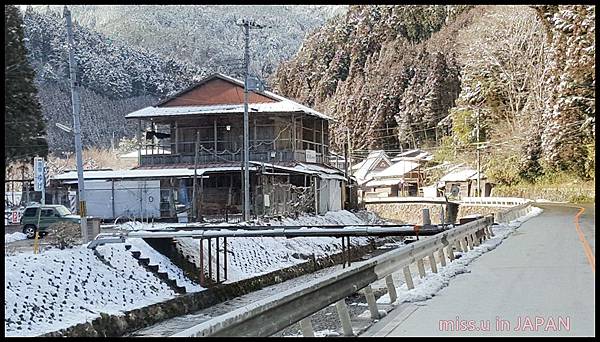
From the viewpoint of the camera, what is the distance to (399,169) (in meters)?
103

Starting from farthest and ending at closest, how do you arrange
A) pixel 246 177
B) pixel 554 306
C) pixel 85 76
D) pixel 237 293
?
pixel 85 76, pixel 246 177, pixel 237 293, pixel 554 306

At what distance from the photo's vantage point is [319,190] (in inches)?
A: 1934

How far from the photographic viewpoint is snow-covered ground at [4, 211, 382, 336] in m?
17.7

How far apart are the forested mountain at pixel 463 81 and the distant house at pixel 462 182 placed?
2.33 metres

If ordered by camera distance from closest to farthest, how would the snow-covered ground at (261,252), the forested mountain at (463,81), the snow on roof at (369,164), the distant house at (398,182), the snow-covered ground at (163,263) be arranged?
the snow-covered ground at (163,263)
the snow-covered ground at (261,252)
the forested mountain at (463,81)
the distant house at (398,182)
the snow on roof at (369,164)

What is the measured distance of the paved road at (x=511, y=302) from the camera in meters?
9.02

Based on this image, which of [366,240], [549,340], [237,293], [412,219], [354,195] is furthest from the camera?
[412,219]

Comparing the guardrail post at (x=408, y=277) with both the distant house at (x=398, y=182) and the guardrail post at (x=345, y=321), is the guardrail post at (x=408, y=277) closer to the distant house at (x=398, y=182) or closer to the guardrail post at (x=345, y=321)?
the guardrail post at (x=345, y=321)

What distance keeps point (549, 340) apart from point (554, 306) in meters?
2.54

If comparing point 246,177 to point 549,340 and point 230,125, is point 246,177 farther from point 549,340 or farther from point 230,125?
point 549,340

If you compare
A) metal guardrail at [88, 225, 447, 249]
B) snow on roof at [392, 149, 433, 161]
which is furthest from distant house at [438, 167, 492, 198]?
metal guardrail at [88, 225, 447, 249]

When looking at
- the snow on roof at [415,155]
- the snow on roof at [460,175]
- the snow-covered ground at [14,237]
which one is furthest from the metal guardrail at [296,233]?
the snow on roof at [415,155]

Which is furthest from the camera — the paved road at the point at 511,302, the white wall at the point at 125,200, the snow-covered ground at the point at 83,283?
the white wall at the point at 125,200

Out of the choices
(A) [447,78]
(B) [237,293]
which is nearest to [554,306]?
(B) [237,293]
